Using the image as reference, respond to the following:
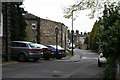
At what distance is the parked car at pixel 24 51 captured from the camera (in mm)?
18719

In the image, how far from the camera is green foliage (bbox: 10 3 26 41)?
28.6 meters

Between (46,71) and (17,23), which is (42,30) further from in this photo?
(46,71)

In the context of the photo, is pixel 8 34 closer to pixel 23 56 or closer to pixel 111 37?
pixel 23 56

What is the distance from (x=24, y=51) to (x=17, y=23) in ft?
39.6

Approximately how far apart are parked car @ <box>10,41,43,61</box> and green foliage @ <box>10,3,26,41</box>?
9.43 meters

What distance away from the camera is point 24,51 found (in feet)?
61.7

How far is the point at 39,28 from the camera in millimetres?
42094

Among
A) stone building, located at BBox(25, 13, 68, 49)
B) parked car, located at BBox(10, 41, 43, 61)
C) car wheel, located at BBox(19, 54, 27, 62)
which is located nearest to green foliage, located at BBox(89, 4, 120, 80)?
parked car, located at BBox(10, 41, 43, 61)

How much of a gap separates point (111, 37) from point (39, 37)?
1266 inches

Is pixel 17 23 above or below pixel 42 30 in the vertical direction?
above

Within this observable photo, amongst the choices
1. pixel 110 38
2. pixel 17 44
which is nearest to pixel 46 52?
pixel 17 44

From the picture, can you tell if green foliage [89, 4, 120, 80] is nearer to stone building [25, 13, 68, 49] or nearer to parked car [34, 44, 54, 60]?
parked car [34, 44, 54, 60]

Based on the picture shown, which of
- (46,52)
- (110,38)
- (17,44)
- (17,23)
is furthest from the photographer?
(17,23)

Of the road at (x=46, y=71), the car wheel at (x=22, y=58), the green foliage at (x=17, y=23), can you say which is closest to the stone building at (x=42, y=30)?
the green foliage at (x=17, y=23)
